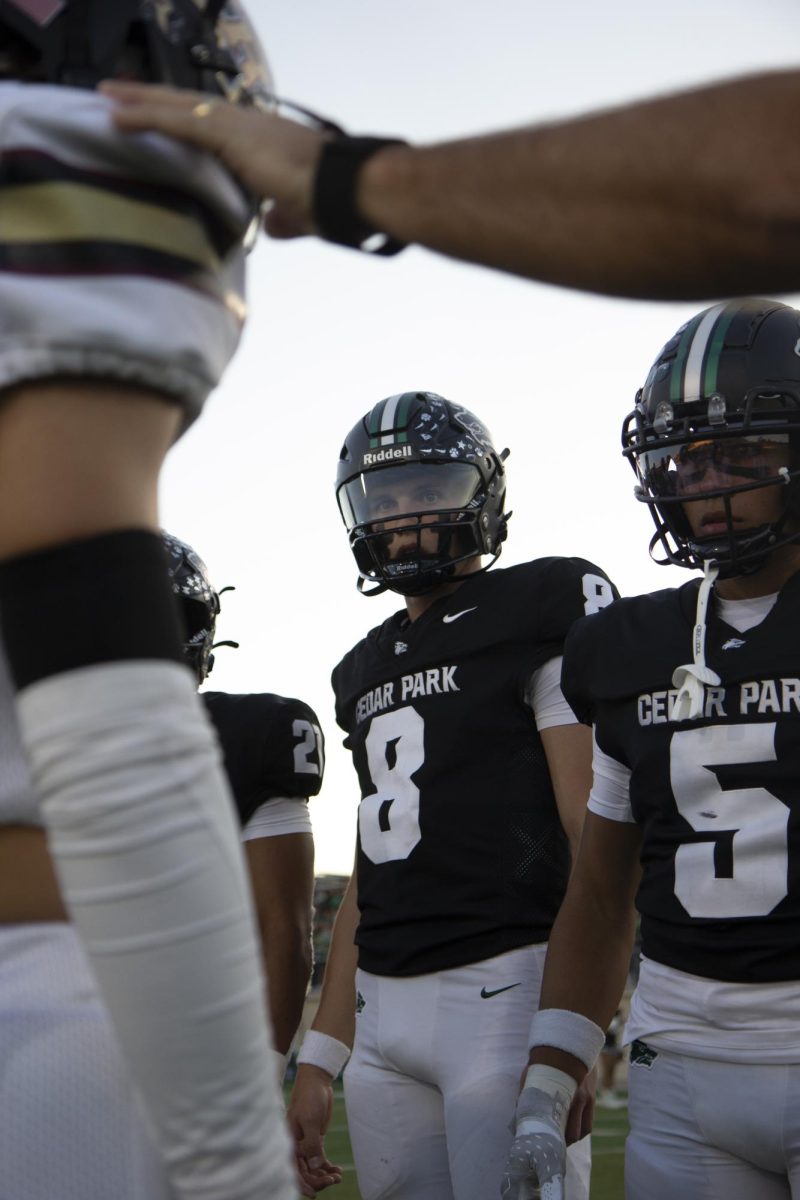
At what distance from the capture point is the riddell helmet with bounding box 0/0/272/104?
1.15 metres

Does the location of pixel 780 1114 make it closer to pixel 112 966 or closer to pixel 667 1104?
pixel 667 1104

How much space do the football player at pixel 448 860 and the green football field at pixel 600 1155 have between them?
378 cm

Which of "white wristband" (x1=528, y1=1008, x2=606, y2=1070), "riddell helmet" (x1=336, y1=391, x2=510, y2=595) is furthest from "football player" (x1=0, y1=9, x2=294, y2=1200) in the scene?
"riddell helmet" (x1=336, y1=391, x2=510, y2=595)

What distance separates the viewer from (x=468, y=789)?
354 centimetres

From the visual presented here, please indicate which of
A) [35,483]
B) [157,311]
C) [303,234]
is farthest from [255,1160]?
[303,234]

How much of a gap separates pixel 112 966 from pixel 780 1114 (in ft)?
6.24

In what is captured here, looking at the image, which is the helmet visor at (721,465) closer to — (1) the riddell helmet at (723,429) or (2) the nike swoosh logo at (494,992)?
(1) the riddell helmet at (723,429)

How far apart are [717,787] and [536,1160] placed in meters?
0.76

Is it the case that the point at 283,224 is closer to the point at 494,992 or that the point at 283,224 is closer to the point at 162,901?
the point at 162,901

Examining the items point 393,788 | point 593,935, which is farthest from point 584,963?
point 393,788

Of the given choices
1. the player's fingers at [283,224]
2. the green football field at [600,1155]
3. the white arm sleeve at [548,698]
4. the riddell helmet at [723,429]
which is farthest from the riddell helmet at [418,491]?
the green football field at [600,1155]

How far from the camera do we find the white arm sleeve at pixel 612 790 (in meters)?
3.01

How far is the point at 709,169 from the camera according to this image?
1.07 meters

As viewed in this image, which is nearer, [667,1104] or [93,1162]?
[93,1162]
